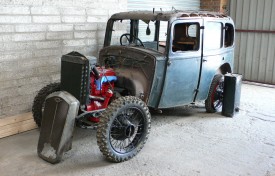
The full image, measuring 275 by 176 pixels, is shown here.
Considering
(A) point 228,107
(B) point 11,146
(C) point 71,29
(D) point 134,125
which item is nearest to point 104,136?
(D) point 134,125

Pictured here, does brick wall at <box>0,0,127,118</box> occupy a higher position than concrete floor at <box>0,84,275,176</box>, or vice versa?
brick wall at <box>0,0,127,118</box>

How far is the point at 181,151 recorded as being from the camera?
156 inches

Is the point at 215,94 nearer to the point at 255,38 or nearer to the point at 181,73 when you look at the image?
the point at 181,73

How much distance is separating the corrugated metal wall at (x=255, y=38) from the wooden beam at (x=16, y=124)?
5757 mm

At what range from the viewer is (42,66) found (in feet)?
15.6

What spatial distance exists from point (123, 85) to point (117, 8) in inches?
73.0

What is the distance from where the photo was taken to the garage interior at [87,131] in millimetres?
3566

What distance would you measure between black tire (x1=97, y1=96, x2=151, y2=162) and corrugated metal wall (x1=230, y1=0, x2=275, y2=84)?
521 cm

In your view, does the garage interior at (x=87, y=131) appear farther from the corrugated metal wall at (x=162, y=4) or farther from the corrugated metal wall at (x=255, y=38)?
the corrugated metal wall at (x=255, y=38)

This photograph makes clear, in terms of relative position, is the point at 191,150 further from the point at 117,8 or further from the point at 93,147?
the point at 117,8

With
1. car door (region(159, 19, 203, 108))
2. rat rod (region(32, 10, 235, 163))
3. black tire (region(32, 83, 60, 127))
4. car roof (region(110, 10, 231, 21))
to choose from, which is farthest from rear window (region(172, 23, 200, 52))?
black tire (region(32, 83, 60, 127))

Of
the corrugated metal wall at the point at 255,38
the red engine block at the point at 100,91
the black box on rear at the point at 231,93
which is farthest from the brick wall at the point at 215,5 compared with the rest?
the red engine block at the point at 100,91

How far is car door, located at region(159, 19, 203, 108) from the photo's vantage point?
173 inches

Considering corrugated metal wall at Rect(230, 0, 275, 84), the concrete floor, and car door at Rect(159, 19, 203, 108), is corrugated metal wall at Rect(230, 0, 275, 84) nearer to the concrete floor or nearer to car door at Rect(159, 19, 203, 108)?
the concrete floor
